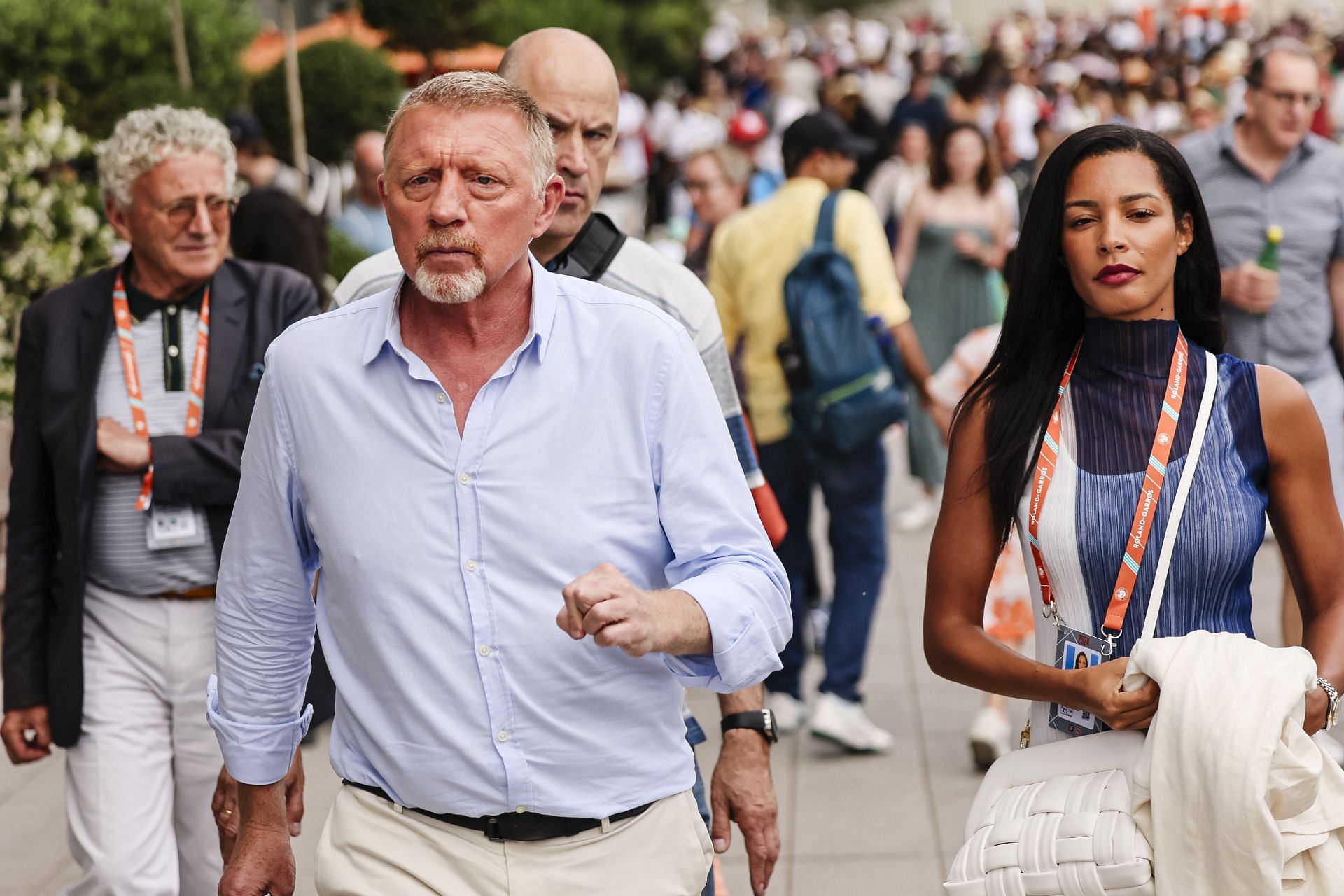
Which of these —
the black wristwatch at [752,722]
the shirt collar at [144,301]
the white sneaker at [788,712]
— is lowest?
the white sneaker at [788,712]

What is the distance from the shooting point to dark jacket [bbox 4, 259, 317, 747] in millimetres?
3875

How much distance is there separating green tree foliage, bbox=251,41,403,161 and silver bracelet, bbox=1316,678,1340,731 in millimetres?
12653

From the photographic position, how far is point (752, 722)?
10.6 ft

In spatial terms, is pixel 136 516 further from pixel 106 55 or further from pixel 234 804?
pixel 106 55

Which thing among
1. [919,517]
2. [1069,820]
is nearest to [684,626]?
[1069,820]

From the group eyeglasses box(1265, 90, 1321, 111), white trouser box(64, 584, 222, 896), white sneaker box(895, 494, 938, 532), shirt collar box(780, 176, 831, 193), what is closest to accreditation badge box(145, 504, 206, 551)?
white trouser box(64, 584, 222, 896)

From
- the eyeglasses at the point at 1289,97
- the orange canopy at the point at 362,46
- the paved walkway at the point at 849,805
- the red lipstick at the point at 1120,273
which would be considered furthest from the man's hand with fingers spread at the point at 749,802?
the orange canopy at the point at 362,46

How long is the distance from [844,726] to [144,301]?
321 centimetres

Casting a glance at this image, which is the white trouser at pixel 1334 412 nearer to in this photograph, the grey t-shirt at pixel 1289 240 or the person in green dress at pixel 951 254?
the grey t-shirt at pixel 1289 240

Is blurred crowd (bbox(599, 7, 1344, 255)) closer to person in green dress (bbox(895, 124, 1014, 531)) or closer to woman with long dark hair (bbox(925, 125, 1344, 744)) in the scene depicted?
person in green dress (bbox(895, 124, 1014, 531))

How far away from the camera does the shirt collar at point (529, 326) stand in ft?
8.81

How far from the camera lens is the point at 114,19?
11539 millimetres

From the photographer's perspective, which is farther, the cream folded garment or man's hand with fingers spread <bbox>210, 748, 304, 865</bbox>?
man's hand with fingers spread <bbox>210, 748, 304, 865</bbox>

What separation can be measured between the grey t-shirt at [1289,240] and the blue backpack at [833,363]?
124 cm
